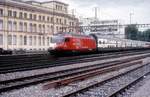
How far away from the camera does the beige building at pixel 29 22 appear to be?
82250 mm

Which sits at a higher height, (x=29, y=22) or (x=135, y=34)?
(x=29, y=22)

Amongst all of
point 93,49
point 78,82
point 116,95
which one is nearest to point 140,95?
point 116,95

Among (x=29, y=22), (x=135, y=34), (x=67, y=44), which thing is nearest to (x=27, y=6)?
(x=29, y=22)

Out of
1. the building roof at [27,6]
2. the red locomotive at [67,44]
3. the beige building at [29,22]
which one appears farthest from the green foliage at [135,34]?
the red locomotive at [67,44]

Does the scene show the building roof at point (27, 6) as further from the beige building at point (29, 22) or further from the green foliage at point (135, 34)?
the green foliage at point (135, 34)

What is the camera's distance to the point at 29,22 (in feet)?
301

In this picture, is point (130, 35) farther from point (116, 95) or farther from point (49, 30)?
point (116, 95)

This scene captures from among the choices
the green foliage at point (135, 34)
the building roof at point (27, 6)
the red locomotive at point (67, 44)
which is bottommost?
the red locomotive at point (67, 44)

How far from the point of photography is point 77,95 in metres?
12.8

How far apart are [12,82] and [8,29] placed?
2705 inches

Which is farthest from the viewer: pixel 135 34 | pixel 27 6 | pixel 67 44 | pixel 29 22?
pixel 135 34

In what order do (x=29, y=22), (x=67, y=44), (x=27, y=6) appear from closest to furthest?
1. (x=67, y=44)
2. (x=27, y=6)
3. (x=29, y=22)

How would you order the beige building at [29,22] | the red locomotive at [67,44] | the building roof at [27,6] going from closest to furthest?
1. the red locomotive at [67,44]
2. the beige building at [29,22]
3. the building roof at [27,6]

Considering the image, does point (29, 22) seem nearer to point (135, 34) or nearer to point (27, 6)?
point (27, 6)
